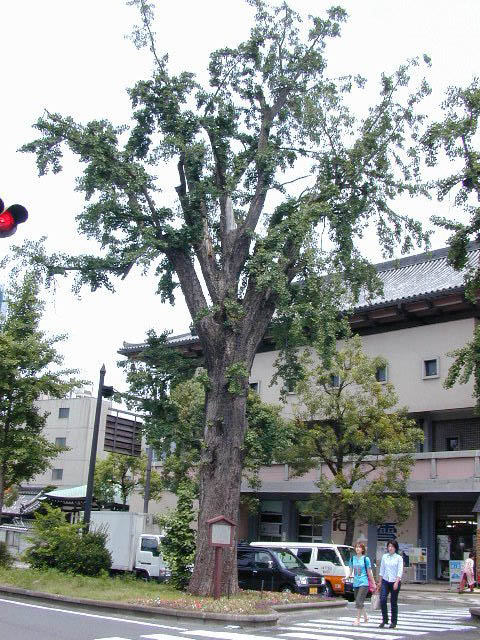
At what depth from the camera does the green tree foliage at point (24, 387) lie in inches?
984

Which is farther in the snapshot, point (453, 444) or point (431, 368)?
point (453, 444)

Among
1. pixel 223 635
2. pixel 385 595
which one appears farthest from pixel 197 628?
pixel 385 595

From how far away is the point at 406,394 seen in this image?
33.9 meters

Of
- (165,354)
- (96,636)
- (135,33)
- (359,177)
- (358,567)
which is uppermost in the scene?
(135,33)

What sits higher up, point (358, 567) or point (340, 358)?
point (340, 358)

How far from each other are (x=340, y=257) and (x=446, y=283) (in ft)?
46.5

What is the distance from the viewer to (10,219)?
789 centimetres

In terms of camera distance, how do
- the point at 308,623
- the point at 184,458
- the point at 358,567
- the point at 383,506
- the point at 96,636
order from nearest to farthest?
1. the point at 96,636
2. the point at 308,623
3. the point at 358,567
4. the point at 383,506
5. the point at 184,458

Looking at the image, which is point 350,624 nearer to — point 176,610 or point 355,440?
point 176,610

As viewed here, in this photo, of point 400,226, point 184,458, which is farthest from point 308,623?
point 184,458

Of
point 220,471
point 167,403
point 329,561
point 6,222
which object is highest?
point 167,403

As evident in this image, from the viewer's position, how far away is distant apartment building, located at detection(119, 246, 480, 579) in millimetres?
31688

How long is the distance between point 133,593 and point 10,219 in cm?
1241

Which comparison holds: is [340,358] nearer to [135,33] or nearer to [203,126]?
[203,126]
